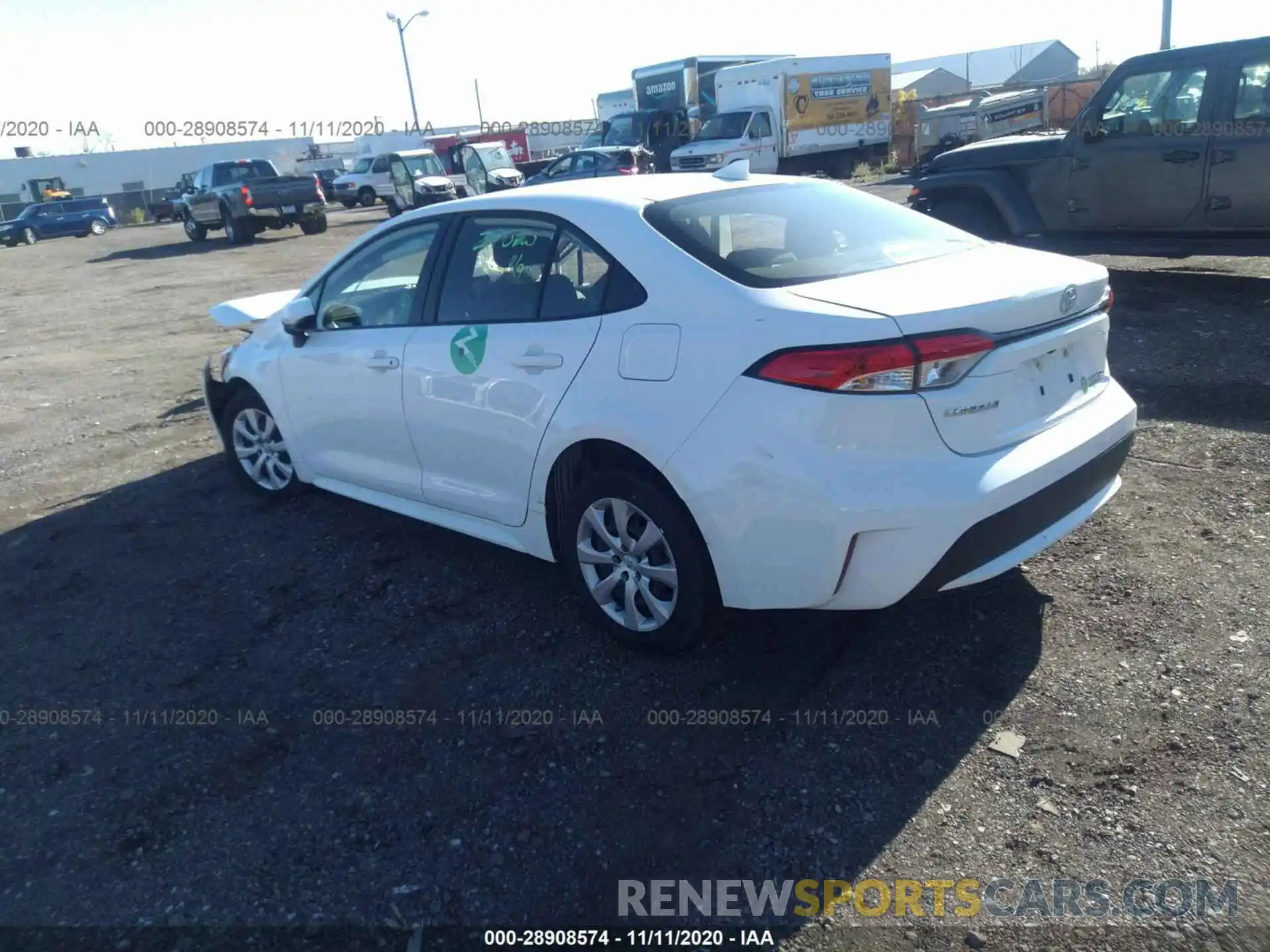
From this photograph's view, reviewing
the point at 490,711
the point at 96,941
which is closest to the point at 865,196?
the point at 490,711

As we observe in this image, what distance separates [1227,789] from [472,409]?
2871 mm

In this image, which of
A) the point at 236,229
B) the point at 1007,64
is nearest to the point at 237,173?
the point at 236,229

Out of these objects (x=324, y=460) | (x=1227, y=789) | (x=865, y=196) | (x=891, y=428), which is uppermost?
(x=865, y=196)

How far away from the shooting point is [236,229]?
24.6 metres

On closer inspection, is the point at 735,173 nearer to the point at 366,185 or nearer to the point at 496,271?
the point at 496,271

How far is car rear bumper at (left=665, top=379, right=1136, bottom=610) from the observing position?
3.04 meters

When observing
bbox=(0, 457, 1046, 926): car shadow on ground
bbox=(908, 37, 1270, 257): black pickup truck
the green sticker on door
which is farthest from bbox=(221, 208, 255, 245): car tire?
the green sticker on door

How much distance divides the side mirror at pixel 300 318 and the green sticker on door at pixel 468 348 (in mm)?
1171

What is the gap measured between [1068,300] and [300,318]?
346 centimetres

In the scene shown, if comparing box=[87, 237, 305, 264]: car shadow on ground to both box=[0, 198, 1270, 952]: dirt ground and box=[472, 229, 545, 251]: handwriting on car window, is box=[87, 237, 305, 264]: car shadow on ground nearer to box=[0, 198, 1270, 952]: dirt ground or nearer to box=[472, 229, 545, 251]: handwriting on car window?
box=[0, 198, 1270, 952]: dirt ground

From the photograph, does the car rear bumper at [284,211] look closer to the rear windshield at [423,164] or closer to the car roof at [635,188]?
the rear windshield at [423,164]

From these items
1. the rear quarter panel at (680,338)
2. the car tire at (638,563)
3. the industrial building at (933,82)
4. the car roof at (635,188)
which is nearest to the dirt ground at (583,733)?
the car tire at (638,563)

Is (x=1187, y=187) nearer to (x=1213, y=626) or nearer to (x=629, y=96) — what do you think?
(x=1213, y=626)

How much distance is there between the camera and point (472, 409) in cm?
409
